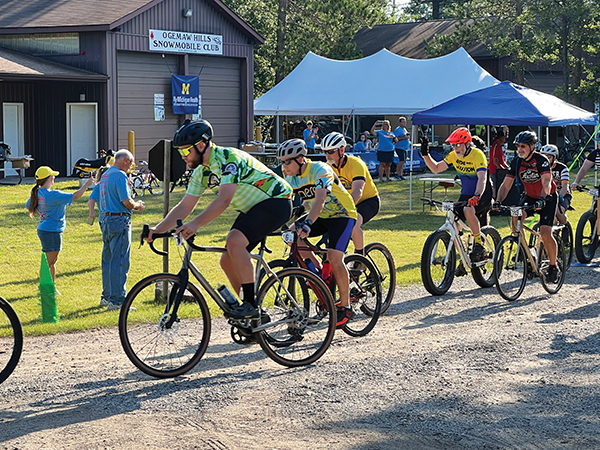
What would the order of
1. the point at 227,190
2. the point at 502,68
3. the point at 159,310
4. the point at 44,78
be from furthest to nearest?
the point at 502,68, the point at 44,78, the point at 159,310, the point at 227,190

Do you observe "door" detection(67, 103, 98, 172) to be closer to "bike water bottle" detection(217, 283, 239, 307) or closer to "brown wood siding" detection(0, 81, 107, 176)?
"brown wood siding" detection(0, 81, 107, 176)

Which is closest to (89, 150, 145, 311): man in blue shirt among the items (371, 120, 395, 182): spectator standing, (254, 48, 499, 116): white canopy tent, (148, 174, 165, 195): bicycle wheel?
(148, 174, 165, 195): bicycle wheel

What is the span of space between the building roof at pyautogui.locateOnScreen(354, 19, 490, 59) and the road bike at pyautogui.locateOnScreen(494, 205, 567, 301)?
126ft

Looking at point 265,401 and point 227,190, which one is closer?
point 265,401

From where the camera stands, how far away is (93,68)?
27641 mm

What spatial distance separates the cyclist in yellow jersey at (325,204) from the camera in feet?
24.5

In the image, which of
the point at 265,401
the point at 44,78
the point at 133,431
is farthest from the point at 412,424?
the point at 44,78

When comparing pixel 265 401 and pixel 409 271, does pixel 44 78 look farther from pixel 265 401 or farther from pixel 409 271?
pixel 265 401

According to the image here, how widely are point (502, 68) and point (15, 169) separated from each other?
27.2m

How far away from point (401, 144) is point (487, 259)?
1777 centimetres

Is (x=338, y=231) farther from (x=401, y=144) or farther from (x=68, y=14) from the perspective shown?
(x=68, y=14)

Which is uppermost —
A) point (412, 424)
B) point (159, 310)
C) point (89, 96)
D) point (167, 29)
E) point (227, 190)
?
point (167, 29)

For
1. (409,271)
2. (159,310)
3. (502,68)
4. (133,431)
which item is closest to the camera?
(133,431)

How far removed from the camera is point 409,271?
12.0 m
